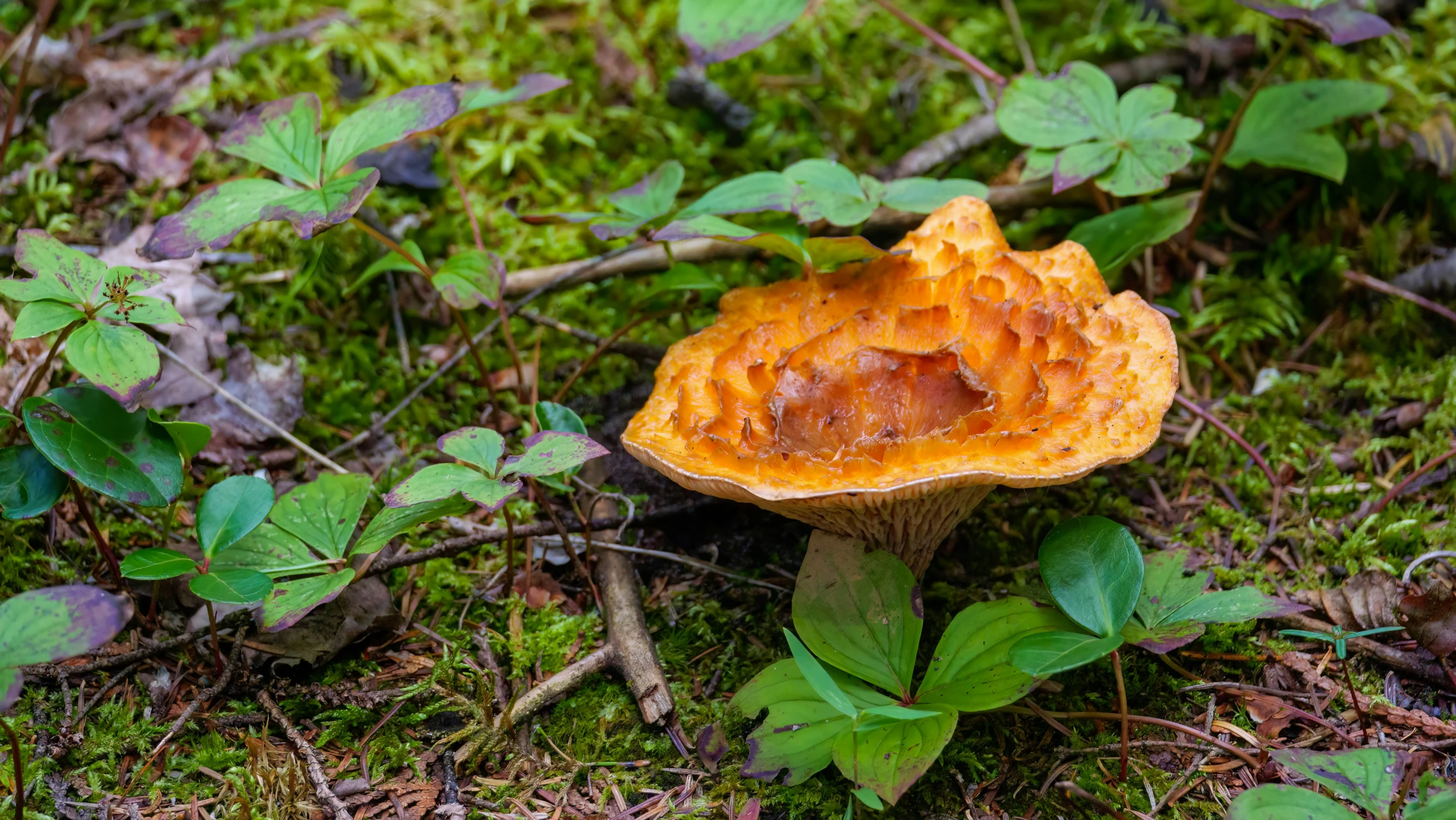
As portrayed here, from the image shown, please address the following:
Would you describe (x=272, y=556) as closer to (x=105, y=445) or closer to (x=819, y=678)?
(x=105, y=445)

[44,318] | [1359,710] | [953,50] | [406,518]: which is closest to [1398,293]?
[1359,710]

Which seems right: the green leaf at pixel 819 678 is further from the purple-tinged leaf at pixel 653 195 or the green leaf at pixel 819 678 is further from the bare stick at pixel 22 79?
the bare stick at pixel 22 79

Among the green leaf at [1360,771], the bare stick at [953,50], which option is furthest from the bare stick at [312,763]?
the bare stick at [953,50]

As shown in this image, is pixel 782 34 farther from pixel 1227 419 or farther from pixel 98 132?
pixel 98 132

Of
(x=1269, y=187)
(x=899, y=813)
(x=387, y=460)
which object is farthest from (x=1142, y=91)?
(x=387, y=460)

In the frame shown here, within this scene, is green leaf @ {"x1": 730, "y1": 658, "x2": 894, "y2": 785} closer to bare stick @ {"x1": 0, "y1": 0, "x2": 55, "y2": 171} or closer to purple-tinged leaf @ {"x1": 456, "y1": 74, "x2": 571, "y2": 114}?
purple-tinged leaf @ {"x1": 456, "y1": 74, "x2": 571, "y2": 114}

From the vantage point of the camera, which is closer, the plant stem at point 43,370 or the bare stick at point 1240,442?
the plant stem at point 43,370

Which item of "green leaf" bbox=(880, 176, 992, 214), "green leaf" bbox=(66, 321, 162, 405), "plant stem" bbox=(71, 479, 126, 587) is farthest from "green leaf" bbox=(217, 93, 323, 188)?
"green leaf" bbox=(880, 176, 992, 214)
